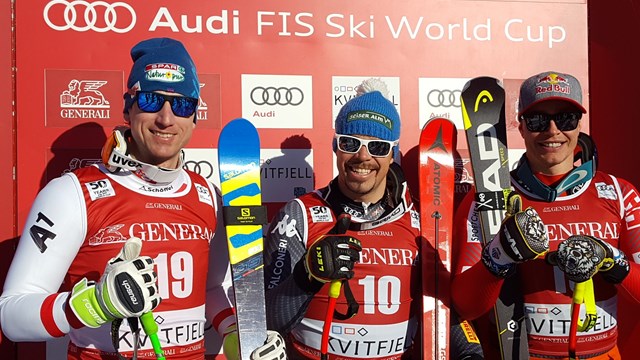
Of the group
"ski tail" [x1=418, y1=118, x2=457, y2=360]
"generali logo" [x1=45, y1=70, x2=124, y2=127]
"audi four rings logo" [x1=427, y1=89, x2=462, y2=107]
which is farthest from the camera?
"audi four rings logo" [x1=427, y1=89, x2=462, y2=107]

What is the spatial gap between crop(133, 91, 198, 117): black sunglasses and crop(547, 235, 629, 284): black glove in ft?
5.41

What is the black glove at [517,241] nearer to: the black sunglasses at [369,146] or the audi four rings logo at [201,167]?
the black sunglasses at [369,146]

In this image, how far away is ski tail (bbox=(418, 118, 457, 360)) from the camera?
2793 millimetres

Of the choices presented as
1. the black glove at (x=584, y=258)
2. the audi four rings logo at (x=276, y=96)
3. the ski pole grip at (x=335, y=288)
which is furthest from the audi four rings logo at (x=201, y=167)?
the black glove at (x=584, y=258)

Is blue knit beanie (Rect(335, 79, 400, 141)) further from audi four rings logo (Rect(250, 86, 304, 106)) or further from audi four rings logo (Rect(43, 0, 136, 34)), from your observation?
audi four rings logo (Rect(43, 0, 136, 34))

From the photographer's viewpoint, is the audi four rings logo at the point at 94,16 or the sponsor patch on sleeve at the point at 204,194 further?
the audi four rings logo at the point at 94,16

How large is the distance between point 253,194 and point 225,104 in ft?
3.16

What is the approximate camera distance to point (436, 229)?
292 cm

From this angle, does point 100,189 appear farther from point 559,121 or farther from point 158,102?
point 559,121

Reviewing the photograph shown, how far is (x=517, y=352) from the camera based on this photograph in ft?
9.36

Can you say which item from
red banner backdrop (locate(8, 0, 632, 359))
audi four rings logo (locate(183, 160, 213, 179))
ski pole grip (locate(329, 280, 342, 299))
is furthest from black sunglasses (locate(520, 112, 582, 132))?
audi four rings logo (locate(183, 160, 213, 179))

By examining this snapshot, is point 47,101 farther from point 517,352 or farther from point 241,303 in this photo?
point 517,352

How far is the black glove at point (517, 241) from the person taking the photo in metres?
2.43

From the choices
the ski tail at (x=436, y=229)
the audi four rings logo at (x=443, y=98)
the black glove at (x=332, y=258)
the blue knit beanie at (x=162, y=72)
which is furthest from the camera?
the audi four rings logo at (x=443, y=98)
